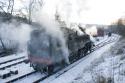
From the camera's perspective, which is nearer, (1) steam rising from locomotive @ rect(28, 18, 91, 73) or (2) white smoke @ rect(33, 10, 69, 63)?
(1) steam rising from locomotive @ rect(28, 18, 91, 73)

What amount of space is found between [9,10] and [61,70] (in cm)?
2000

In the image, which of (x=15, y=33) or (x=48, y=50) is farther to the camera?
(x=15, y=33)

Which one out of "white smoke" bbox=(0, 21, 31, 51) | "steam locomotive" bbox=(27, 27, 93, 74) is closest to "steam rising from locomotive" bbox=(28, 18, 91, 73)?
"steam locomotive" bbox=(27, 27, 93, 74)

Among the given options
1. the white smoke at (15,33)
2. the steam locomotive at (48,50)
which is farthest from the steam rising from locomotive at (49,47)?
the white smoke at (15,33)

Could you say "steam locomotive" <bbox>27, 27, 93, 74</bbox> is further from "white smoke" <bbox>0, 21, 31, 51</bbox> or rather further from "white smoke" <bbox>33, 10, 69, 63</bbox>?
"white smoke" <bbox>0, 21, 31, 51</bbox>

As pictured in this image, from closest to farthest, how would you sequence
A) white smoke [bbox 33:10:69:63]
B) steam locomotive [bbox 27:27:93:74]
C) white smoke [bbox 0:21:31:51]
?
steam locomotive [bbox 27:27:93:74] < white smoke [bbox 33:10:69:63] < white smoke [bbox 0:21:31:51]

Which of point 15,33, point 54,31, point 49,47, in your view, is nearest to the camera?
point 49,47

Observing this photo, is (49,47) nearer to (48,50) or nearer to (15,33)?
(48,50)

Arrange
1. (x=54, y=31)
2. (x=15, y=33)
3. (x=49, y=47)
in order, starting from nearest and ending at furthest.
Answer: (x=49, y=47) → (x=54, y=31) → (x=15, y=33)

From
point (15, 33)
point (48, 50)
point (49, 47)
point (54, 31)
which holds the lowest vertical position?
point (15, 33)

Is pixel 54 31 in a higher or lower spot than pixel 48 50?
higher

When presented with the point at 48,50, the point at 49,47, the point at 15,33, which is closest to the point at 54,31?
the point at 49,47

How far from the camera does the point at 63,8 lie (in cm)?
2489

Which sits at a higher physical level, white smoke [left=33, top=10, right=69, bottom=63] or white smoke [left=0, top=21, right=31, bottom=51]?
white smoke [left=33, top=10, right=69, bottom=63]
